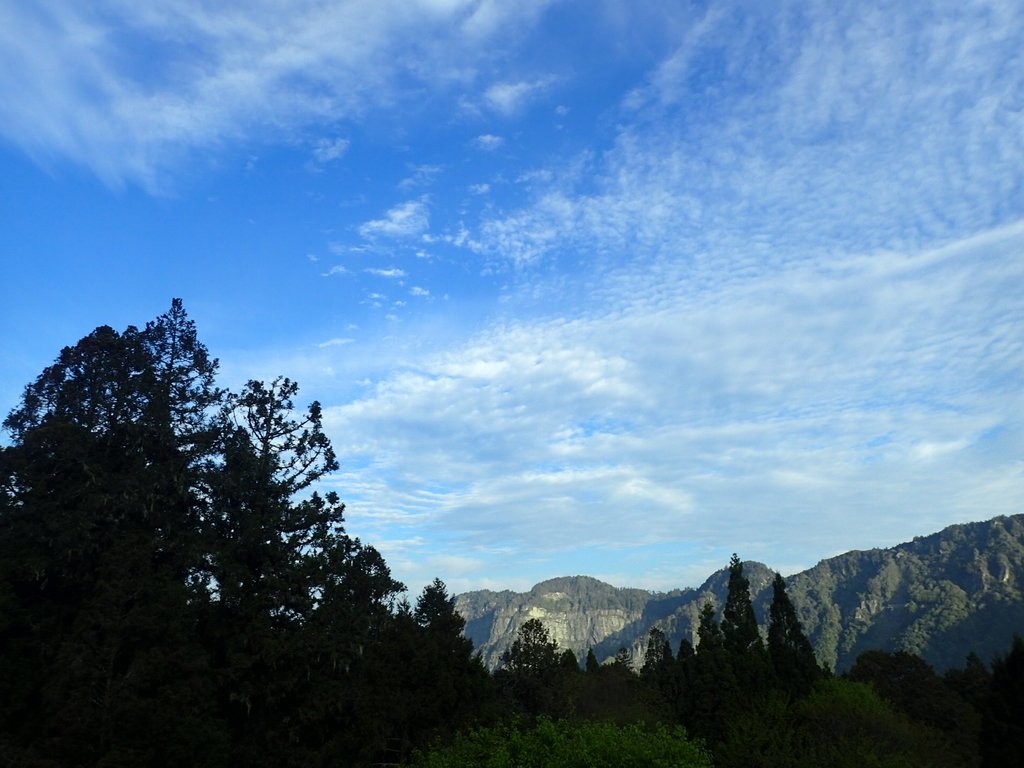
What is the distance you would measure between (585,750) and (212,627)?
20399mm

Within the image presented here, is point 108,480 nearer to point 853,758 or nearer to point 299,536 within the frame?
point 299,536

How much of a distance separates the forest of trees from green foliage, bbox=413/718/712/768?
14.7 feet

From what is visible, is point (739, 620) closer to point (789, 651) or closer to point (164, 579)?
point (789, 651)

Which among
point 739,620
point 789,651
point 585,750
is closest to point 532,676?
point 739,620

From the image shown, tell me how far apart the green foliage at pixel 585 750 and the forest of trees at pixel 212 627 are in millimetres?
4481

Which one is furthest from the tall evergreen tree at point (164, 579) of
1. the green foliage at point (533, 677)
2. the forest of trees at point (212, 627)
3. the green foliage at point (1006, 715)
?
the green foliage at point (1006, 715)

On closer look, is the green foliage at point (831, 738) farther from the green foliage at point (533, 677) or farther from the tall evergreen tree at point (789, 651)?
the green foliage at point (533, 677)

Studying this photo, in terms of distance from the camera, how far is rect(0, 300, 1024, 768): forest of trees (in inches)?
1041

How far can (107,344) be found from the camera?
3441 cm

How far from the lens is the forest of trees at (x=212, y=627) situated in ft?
86.8

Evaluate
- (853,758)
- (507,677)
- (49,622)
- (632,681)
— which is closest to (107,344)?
(49,622)

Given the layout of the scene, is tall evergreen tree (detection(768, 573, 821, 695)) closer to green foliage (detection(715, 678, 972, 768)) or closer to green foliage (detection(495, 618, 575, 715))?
green foliage (detection(715, 678, 972, 768))

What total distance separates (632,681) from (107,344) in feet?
184

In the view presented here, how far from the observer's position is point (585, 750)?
642 inches
